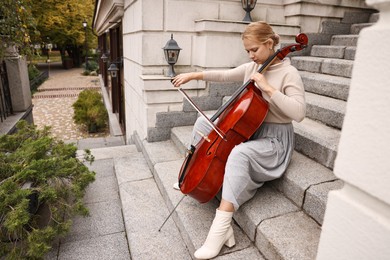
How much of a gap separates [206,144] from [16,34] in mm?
3671

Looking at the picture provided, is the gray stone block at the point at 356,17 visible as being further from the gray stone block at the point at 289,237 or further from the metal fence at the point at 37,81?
the metal fence at the point at 37,81

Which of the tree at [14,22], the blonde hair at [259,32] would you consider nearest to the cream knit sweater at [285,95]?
the blonde hair at [259,32]

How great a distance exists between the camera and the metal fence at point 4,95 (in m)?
5.24

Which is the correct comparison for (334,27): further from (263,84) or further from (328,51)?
(263,84)

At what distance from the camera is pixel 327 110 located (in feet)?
8.75

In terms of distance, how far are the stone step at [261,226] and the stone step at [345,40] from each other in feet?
7.57

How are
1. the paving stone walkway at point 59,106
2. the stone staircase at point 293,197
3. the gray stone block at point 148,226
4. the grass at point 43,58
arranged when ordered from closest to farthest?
the stone staircase at point 293,197 → the gray stone block at point 148,226 → the grass at point 43,58 → the paving stone walkway at point 59,106

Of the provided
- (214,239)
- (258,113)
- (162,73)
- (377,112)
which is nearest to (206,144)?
(258,113)

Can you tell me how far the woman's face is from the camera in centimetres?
198

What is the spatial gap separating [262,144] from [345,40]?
2607 mm

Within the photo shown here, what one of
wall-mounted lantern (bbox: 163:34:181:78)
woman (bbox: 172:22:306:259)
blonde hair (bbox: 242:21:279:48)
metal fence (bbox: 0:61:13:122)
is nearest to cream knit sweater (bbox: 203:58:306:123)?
woman (bbox: 172:22:306:259)

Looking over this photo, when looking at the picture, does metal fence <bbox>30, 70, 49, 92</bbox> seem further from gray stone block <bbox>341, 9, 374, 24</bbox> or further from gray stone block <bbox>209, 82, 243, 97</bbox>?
gray stone block <bbox>341, 9, 374, 24</bbox>

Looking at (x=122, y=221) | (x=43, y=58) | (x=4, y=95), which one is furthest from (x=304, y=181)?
(x=43, y=58)

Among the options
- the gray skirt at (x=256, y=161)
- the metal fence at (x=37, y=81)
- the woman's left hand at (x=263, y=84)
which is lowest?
the metal fence at (x=37, y=81)
